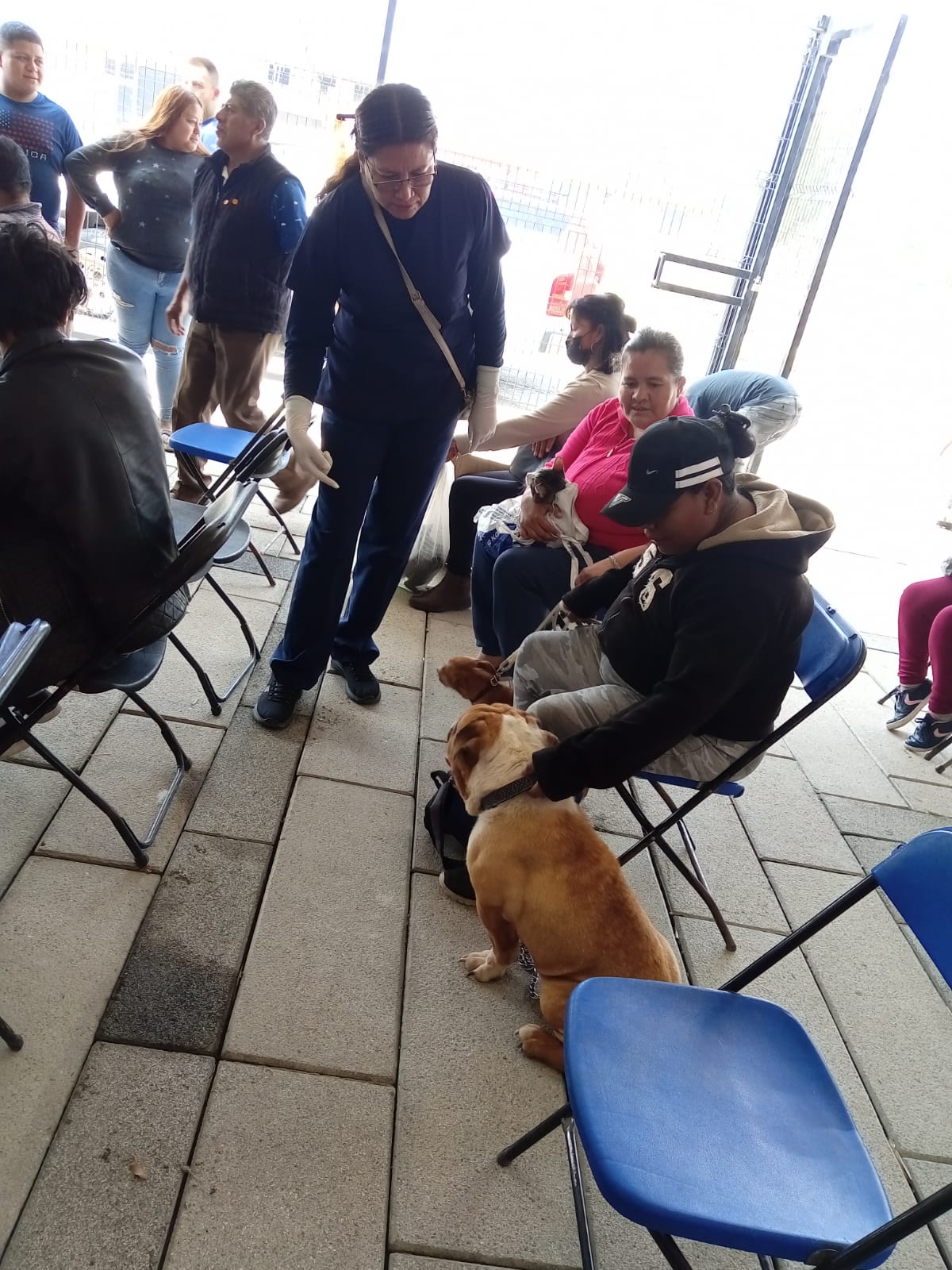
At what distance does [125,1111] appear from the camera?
1.61 meters

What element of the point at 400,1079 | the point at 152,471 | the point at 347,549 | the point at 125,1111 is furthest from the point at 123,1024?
the point at 347,549

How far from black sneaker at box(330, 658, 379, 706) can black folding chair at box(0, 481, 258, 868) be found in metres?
0.90

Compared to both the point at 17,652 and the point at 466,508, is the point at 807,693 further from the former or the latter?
the point at 466,508

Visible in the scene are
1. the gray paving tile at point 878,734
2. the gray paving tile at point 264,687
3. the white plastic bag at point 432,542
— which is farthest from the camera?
the white plastic bag at point 432,542

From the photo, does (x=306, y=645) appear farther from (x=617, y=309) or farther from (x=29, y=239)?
(x=617, y=309)

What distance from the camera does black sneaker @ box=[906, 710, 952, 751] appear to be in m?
3.60

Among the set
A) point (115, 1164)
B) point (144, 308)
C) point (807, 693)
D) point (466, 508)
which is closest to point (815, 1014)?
point (807, 693)

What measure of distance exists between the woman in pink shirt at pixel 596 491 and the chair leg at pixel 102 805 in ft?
4.66

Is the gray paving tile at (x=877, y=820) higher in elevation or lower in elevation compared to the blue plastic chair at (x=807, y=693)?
lower

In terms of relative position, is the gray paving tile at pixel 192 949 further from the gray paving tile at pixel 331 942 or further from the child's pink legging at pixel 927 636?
the child's pink legging at pixel 927 636

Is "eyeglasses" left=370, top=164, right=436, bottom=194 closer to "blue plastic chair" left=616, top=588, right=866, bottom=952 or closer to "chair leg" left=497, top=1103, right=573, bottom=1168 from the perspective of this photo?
"blue plastic chair" left=616, top=588, right=866, bottom=952

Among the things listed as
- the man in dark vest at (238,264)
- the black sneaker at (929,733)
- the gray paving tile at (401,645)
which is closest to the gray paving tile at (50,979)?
the gray paving tile at (401,645)

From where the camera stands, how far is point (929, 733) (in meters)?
3.62

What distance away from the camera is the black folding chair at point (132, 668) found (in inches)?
73.7
